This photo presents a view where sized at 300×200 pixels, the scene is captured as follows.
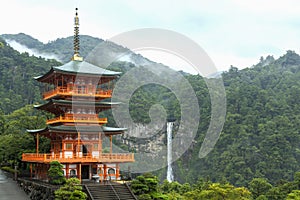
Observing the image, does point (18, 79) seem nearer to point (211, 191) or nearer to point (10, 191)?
point (10, 191)

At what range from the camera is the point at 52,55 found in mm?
160500

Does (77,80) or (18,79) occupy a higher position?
(18,79)

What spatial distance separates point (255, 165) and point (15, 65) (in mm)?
50407

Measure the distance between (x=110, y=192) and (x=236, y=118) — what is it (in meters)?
52.9

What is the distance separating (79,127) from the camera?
26094mm

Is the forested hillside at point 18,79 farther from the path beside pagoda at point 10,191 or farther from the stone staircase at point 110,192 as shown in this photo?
the stone staircase at point 110,192

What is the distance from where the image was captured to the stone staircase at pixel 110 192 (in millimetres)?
21844

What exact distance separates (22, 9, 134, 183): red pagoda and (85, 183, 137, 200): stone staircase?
2.40m

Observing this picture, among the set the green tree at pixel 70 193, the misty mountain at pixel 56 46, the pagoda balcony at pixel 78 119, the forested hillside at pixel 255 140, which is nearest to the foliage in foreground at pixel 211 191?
the green tree at pixel 70 193

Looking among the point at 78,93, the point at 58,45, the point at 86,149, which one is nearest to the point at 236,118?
the point at 86,149

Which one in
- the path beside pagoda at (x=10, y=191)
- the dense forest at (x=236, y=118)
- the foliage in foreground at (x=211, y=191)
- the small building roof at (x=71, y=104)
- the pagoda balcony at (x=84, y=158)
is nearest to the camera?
the foliage in foreground at (x=211, y=191)

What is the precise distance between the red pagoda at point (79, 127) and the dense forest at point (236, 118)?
67.5 feet

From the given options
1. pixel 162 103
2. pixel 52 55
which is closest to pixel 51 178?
pixel 162 103

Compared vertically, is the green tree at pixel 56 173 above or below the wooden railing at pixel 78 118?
below
